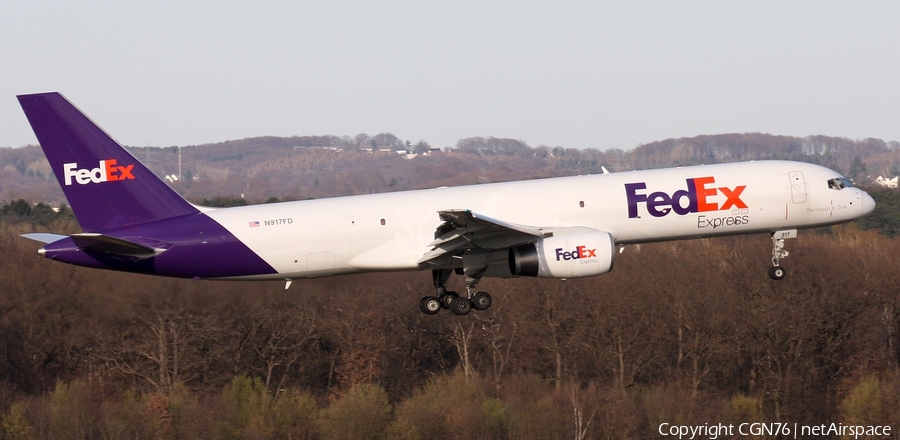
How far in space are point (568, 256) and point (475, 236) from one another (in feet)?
9.49

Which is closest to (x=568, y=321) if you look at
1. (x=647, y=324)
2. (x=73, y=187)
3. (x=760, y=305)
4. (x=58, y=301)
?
(x=647, y=324)

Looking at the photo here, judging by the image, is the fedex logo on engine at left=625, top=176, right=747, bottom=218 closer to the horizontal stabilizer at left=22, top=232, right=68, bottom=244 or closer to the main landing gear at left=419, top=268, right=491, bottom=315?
the main landing gear at left=419, top=268, right=491, bottom=315

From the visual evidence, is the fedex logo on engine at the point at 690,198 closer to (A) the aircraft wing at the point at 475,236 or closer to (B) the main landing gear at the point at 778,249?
(B) the main landing gear at the point at 778,249

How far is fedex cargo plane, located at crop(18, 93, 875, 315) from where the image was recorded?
34469 millimetres

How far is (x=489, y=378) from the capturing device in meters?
71.6

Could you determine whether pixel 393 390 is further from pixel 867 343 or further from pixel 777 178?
pixel 777 178

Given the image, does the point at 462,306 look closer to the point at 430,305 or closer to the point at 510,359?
the point at 430,305

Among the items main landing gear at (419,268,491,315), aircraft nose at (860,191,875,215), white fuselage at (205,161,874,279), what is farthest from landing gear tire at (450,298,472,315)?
aircraft nose at (860,191,875,215)

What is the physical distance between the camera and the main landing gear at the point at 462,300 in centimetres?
3588

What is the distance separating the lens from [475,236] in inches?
1363

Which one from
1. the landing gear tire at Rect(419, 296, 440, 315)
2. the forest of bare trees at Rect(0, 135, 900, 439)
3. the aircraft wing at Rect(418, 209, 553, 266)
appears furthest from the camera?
the forest of bare trees at Rect(0, 135, 900, 439)

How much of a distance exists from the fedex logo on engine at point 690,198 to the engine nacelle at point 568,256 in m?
2.06

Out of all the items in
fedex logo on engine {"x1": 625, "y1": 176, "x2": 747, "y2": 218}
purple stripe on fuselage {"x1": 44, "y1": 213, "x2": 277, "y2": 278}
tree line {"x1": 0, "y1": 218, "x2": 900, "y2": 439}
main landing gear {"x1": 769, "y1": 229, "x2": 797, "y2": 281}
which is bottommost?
tree line {"x1": 0, "y1": 218, "x2": 900, "y2": 439}

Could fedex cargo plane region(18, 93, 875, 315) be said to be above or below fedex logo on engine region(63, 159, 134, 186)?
below
